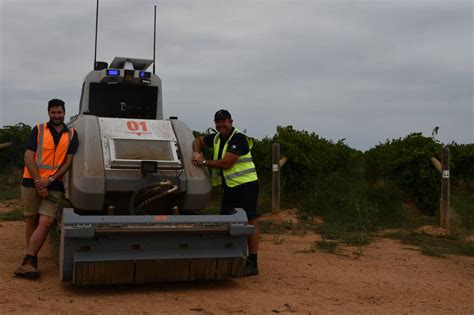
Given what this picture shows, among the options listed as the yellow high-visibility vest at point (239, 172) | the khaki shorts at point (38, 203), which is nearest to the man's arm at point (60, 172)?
the khaki shorts at point (38, 203)

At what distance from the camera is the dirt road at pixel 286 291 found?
494cm

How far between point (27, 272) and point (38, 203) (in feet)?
2.46

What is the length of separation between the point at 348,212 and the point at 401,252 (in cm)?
332

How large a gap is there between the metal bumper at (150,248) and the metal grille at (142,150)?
810 millimetres

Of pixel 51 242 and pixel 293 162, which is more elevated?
pixel 293 162

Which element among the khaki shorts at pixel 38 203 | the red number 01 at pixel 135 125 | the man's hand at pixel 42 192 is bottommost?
the khaki shorts at pixel 38 203

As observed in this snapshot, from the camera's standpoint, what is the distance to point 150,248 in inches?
211

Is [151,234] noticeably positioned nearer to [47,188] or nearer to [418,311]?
[47,188]

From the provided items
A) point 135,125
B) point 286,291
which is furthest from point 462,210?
point 135,125

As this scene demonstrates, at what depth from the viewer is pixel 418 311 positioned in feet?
16.7

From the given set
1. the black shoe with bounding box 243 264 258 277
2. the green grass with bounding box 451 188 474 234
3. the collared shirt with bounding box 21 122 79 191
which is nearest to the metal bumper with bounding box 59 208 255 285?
the black shoe with bounding box 243 264 258 277

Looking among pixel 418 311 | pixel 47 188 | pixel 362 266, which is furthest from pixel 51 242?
pixel 418 311

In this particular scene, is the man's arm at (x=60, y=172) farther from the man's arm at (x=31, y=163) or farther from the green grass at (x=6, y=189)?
the green grass at (x=6, y=189)

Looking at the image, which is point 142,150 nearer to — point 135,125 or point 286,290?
point 135,125
